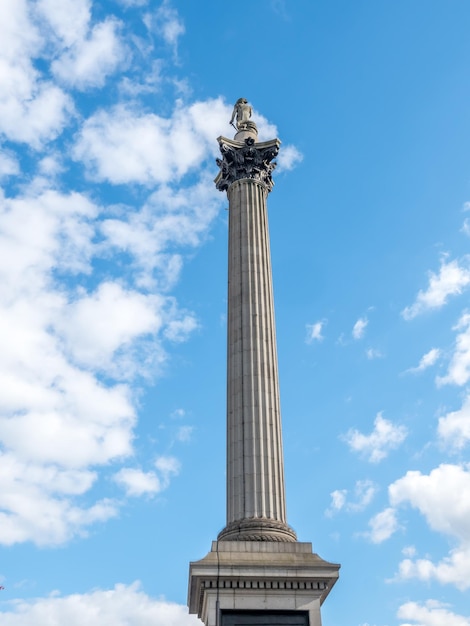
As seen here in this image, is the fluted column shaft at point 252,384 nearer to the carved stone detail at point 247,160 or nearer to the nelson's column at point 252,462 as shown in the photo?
the nelson's column at point 252,462

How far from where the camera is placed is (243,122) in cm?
3841

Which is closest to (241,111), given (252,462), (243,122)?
(243,122)

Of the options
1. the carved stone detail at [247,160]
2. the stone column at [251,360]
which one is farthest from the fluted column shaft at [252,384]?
the carved stone detail at [247,160]

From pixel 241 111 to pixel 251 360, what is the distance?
52.1 feet

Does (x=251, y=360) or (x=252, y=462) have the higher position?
(x=251, y=360)

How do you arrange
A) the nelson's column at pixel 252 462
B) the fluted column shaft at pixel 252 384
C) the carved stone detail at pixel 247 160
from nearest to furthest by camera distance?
the nelson's column at pixel 252 462, the fluted column shaft at pixel 252 384, the carved stone detail at pixel 247 160

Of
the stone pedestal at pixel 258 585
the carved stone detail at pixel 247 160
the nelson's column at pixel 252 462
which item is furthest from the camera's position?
the carved stone detail at pixel 247 160

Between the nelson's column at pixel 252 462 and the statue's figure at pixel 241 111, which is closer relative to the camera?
the nelson's column at pixel 252 462

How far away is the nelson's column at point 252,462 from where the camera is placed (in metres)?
23.7

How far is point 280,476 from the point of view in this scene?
91.5 feet

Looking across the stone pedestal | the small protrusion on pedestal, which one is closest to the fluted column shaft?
the stone pedestal

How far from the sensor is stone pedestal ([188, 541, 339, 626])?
77.3ft

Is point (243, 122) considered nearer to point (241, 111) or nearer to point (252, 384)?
point (241, 111)

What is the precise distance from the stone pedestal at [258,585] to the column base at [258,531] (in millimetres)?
977
